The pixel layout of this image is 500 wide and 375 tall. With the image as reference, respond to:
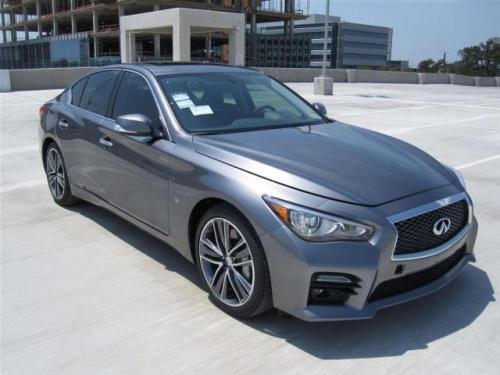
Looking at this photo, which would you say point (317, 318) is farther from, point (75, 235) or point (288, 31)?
point (288, 31)

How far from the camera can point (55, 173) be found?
18.5 ft

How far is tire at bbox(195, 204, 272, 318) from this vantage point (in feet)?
10.0

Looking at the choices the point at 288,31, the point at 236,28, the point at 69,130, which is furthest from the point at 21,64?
the point at 69,130

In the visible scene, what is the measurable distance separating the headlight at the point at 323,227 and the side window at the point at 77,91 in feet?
10.7

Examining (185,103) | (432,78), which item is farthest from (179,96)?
(432,78)

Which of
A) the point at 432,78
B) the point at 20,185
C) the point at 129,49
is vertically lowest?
the point at 20,185

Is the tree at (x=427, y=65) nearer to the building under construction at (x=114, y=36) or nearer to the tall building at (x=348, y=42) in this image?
the building under construction at (x=114, y=36)

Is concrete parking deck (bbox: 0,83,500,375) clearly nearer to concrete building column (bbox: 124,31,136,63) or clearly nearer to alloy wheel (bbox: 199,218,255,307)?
alloy wheel (bbox: 199,218,255,307)

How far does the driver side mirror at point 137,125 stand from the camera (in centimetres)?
382

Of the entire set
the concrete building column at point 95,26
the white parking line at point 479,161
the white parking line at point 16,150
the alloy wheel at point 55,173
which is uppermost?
the concrete building column at point 95,26

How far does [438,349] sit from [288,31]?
83.4 metres

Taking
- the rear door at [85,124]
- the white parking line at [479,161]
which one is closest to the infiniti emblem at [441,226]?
the rear door at [85,124]

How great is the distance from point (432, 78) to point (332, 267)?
40.7 meters

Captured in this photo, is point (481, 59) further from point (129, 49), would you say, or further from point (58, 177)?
point (58, 177)
